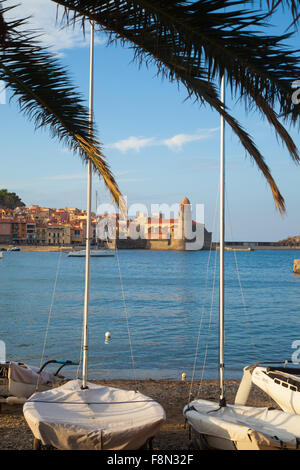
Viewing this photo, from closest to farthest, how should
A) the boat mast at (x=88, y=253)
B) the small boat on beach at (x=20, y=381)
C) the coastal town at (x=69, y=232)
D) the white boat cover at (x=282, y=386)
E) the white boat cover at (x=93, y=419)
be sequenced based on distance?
the white boat cover at (x=93, y=419) < the white boat cover at (x=282, y=386) < the boat mast at (x=88, y=253) < the small boat on beach at (x=20, y=381) < the coastal town at (x=69, y=232)

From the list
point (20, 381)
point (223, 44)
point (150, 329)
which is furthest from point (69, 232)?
point (223, 44)

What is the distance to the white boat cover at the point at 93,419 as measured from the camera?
15.1 feet

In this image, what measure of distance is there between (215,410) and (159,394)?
352 centimetres

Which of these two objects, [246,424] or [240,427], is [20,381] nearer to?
[246,424]

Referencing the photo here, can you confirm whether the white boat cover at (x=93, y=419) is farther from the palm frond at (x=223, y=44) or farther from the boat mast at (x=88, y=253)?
the palm frond at (x=223, y=44)

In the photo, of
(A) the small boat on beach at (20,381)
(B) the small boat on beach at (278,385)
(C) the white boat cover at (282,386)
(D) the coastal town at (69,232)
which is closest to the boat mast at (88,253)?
(A) the small boat on beach at (20,381)

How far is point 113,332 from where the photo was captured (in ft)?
73.1

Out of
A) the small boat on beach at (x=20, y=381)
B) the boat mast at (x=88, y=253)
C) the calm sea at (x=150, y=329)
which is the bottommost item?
the calm sea at (x=150, y=329)

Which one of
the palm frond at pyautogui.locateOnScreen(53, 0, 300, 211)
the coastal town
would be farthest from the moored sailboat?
the coastal town

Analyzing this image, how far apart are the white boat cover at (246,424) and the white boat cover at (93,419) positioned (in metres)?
0.59

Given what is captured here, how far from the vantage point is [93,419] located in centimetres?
498
